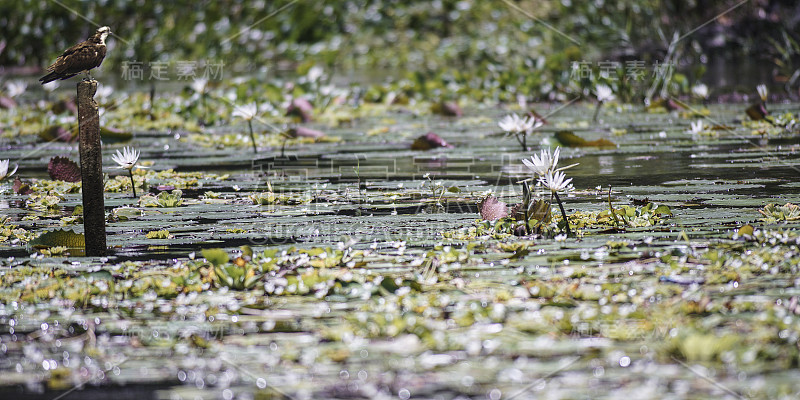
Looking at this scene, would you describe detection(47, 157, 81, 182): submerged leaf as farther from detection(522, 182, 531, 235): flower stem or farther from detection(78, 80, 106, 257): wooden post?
detection(522, 182, 531, 235): flower stem

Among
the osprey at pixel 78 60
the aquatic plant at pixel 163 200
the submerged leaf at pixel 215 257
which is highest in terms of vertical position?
the osprey at pixel 78 60

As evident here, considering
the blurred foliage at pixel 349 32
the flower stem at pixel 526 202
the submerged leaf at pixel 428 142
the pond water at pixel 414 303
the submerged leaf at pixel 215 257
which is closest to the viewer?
the pond water at pixel 414 303

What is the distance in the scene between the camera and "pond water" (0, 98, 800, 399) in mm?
2062

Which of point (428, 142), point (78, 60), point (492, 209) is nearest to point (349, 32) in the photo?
point (428, 142)

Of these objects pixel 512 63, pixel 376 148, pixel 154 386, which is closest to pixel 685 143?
pixel 376 148

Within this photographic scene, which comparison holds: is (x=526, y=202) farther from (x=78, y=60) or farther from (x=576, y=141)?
(x=576, y=141)

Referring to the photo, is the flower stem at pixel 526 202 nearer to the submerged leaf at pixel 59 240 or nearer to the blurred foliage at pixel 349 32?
the submerged leaf at pixel 59 240

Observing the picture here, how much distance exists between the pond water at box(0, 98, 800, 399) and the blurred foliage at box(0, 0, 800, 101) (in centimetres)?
774

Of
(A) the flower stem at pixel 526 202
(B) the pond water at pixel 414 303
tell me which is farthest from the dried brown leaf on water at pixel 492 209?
(A) the flower stem at pixel 526 202

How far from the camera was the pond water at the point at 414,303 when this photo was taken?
2.06m

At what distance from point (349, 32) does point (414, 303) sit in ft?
35.9

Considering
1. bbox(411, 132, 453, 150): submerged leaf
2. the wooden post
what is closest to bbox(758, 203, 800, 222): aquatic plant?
the wooden post

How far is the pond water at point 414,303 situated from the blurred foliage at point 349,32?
305 inches

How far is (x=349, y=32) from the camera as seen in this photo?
13211mm
